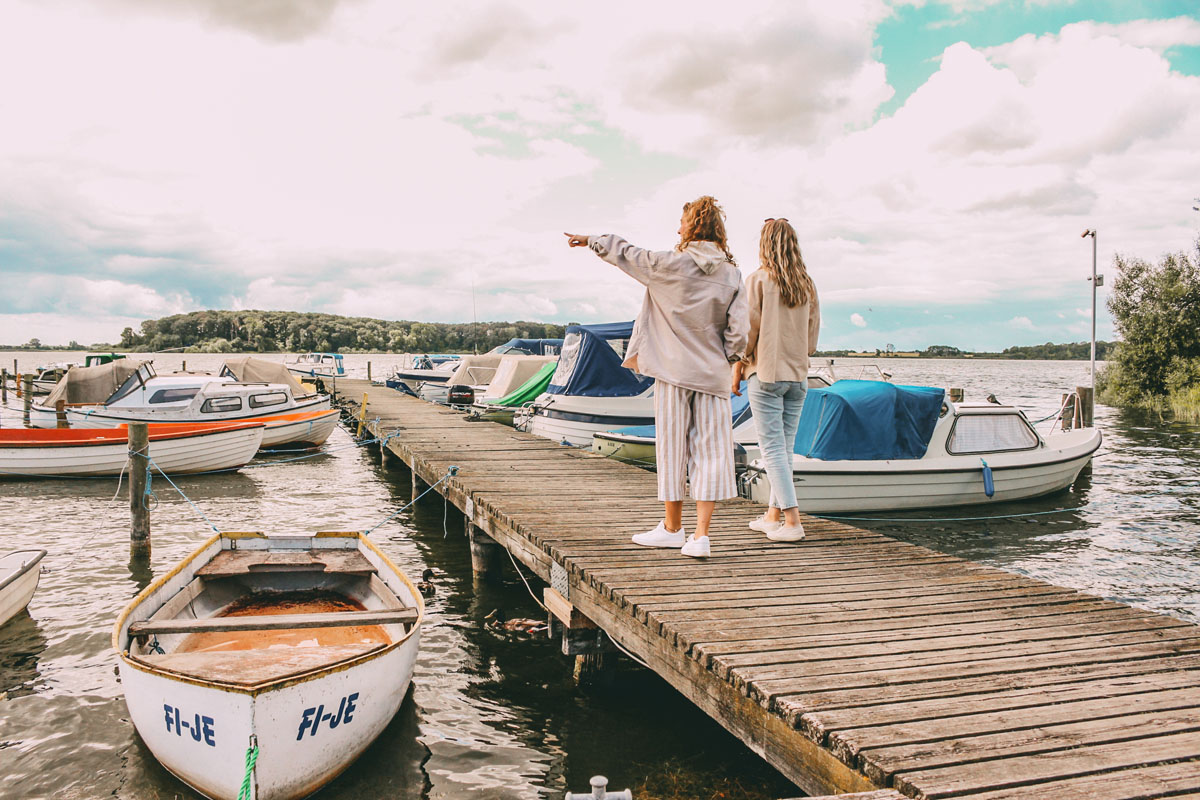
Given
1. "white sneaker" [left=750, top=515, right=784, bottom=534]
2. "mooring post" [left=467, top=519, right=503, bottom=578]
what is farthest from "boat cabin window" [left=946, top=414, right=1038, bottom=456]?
"mooring post" [left=467, top=519, right=503, bottom=578]

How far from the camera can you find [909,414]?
11633 millimetres

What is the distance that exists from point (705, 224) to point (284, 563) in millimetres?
4748

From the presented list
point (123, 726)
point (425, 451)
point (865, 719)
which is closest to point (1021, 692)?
point (865, 719)

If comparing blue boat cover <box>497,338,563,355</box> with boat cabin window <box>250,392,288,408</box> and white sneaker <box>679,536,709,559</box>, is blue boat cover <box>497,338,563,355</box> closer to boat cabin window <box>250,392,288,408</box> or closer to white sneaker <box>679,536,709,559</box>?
boat cabin window <box>250,392,288,408</box>

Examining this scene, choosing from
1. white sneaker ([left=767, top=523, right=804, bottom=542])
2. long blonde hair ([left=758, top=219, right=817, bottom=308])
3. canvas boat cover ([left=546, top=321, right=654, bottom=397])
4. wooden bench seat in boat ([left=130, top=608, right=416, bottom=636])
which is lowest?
wooden bench seat in boat ([left=130, top=608, right=416, bottom=636])

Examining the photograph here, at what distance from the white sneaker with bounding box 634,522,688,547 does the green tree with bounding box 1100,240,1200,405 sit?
3616cm

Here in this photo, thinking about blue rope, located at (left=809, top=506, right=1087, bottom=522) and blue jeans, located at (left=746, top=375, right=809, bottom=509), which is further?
blue rope, located at (left=809, top=506, right=1087, bottom=522)

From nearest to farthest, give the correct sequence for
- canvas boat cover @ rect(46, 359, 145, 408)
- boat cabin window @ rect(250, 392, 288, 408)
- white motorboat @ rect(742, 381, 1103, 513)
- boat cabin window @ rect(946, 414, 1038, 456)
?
1. white motorboat @ rect(742, 381, 1103, 513)
2. boat cabin window @ rect(946, 414, 1038, 456)
3. canvas boat cover @ rect(46, 359, 145, 408)
4. boat cabin window @ rect(250, 392, 288, 408)

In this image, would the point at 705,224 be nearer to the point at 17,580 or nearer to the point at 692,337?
the point at 692,337

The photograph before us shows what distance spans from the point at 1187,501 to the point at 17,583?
61.4 ft

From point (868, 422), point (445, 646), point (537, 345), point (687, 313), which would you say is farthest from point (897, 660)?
point (537, 345)

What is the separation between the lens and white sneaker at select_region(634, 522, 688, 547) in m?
5.84

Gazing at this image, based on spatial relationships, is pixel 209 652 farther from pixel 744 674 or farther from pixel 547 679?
pixel 744 674

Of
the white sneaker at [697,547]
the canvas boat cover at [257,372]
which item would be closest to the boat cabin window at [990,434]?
the white sneaker at [697,547]
